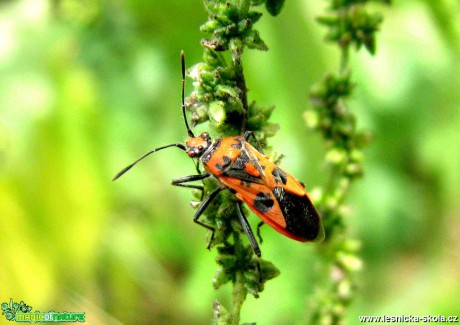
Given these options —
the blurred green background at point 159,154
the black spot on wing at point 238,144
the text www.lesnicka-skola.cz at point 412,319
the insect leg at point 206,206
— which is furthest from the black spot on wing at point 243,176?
the blurred green background at point 159,154

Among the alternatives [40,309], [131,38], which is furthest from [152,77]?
[40,309]

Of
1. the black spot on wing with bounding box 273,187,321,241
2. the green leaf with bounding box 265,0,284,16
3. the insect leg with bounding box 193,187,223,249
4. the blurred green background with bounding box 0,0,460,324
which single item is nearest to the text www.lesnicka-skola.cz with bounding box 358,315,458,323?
the blurred green background with bounding box 0,0,460,324

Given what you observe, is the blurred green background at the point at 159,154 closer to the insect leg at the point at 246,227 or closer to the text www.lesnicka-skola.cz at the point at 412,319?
the text www.lesnicka-skola.cz at the point at 412,319

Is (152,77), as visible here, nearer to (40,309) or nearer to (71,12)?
(71,12)

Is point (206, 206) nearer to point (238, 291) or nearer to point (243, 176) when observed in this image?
point (238, 291)

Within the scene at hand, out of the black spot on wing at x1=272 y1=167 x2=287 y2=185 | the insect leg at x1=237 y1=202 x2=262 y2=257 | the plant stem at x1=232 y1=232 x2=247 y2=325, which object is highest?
the black spot on wing at x1=272 y1=167 x2=287 y2=185

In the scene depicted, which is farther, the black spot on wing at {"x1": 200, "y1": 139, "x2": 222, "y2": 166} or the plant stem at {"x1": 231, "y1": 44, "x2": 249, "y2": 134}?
the black spot on wing at {"x1": 200, "y1": 139, "x2": 222, "y2": 166}

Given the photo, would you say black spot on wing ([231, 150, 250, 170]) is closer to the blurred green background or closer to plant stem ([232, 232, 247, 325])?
plant stem ([232, 232, 247, 325])
